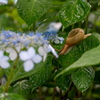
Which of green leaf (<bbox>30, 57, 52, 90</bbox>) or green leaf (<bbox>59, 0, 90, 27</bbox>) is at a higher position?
green leaf (<bbox>59, 0, 90, 27</bbox>)

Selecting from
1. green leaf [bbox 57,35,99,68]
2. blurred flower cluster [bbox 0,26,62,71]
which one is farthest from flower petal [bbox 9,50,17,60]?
green leaf [bbox 57,35,99,68]

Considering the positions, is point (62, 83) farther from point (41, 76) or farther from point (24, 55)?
point (24, 55)

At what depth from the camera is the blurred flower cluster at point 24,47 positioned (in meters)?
0.48

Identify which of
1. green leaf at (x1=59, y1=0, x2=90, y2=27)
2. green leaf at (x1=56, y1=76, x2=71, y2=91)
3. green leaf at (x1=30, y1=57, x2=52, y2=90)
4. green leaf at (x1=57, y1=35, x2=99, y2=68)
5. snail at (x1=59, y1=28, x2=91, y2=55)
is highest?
green leaf at (x1=59, y1=0, x2=90, y2=27)

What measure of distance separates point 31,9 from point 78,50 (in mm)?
149

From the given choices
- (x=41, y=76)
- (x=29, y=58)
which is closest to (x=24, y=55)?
(x=29, y=58)

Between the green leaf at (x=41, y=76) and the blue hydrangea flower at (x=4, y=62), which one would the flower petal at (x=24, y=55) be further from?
the green leaf at (x=41, y=76)

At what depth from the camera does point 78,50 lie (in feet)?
2.15

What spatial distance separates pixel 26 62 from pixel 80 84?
0.18 m

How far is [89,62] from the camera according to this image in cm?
46

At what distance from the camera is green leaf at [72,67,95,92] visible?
63 centimetres

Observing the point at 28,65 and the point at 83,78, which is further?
the point at 83,78

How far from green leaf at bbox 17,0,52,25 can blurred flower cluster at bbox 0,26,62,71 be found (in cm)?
15

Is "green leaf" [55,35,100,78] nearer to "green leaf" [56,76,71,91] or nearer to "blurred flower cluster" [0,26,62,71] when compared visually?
"blurred flower cluster" [0,26,62,71]
